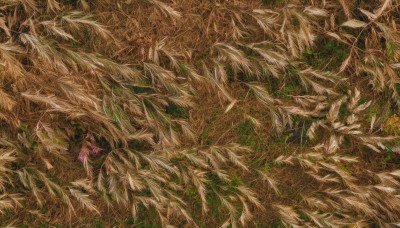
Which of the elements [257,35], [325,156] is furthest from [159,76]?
[325,156]

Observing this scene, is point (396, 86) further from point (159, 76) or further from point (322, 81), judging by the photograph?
point (159, 76)

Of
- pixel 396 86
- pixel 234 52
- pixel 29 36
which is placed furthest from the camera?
pixel 396 86

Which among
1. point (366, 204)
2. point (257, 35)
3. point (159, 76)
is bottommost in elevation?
point (366, 204)

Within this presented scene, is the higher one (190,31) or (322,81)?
(190,31)

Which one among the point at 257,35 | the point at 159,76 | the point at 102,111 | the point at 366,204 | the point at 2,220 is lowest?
the point at 2,220

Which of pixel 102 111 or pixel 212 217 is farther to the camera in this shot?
pixel 212 217

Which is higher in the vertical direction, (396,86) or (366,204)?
(396,86)

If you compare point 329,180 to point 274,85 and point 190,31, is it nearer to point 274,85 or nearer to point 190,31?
point 274,85

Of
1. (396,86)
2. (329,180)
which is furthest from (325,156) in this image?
(396,86)

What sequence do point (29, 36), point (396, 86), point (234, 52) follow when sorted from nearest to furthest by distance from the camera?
1. point (29, 36)
2. point (234, 52)
3. point (396, 86)
